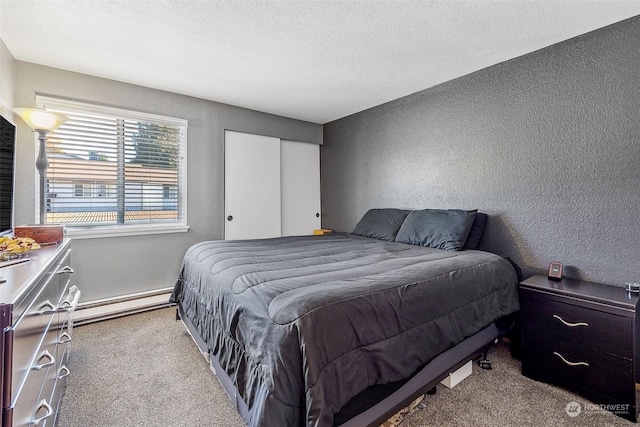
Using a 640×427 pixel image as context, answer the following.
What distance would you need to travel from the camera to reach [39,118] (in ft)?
6.90

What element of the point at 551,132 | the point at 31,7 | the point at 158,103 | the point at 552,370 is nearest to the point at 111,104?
the point at 158,103

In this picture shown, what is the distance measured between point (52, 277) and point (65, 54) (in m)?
2.21

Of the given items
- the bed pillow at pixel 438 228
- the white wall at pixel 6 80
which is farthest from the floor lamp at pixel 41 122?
the bed pillow at pixel 438 228

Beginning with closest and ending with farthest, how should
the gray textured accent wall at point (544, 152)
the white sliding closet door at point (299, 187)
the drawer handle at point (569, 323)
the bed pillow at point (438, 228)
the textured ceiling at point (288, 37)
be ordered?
1. the drawer handle at point (569, 323)
2. the textured ceiling at point (288, 37)
3. the gray textured accent wall at point (544, 152)
4. the bed pillow at point (438, 228)
5. the white sliding closet door at point (299, 187)

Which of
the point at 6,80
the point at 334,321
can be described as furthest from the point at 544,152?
the point at 6,80

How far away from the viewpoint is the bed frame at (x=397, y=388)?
1.24m

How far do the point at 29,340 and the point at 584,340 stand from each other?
2.68 m

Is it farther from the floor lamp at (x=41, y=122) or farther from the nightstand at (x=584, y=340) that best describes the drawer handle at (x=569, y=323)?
the floor lamp at (x=41, y=122)

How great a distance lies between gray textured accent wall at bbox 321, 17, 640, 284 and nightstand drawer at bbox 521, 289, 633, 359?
20.7 inches

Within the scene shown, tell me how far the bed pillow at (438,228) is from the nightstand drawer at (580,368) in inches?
35.4

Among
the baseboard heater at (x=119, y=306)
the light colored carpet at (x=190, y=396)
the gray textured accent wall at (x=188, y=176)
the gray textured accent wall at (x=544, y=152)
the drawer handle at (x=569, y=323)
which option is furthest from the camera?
the baseboard heater at (x=119, y=306)

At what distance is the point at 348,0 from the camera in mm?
1818

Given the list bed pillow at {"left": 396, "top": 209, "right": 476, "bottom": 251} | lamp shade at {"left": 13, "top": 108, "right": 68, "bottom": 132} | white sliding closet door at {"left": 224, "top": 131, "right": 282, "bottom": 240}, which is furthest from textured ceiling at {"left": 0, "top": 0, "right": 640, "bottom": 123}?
bed pillow at {"left": 396, "top": 209, "right": 476, "bottom": 251}

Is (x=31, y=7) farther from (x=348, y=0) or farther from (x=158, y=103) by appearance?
(x=348, y=0)
